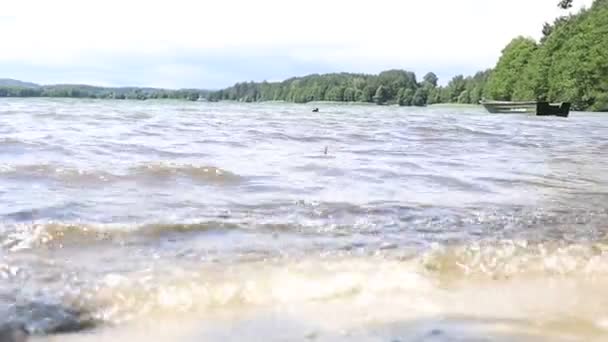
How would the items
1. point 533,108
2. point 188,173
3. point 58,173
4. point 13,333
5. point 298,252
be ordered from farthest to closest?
point 533,108 → point 188,173 → point 58,173 → point 298,252 → point 13,333

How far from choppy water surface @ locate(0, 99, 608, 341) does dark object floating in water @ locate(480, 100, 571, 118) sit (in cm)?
3480

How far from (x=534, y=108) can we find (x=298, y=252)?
42530mm

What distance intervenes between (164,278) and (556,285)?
2188mm

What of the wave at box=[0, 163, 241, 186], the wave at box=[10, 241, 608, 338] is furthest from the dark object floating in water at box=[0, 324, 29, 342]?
the wave at box=[0, 163, 241, 186]

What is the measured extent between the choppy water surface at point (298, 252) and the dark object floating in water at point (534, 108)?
34798 millimetres

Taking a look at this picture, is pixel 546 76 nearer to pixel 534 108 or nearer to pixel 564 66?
pixel 564 66

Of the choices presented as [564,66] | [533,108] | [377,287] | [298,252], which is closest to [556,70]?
[564,66]

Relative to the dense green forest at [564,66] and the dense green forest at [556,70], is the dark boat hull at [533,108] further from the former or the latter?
the dense green forest at [564,66]

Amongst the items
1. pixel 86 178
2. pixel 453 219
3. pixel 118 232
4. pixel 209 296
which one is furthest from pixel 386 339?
pixel 86 178

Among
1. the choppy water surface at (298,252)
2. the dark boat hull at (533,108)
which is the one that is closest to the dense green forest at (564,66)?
the dark boat hull at (533,108)

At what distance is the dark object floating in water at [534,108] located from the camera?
43.2 meters

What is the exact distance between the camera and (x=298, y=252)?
5.00m

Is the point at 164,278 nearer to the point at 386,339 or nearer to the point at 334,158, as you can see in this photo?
the point at 386,339

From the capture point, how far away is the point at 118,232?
17.7 feet
